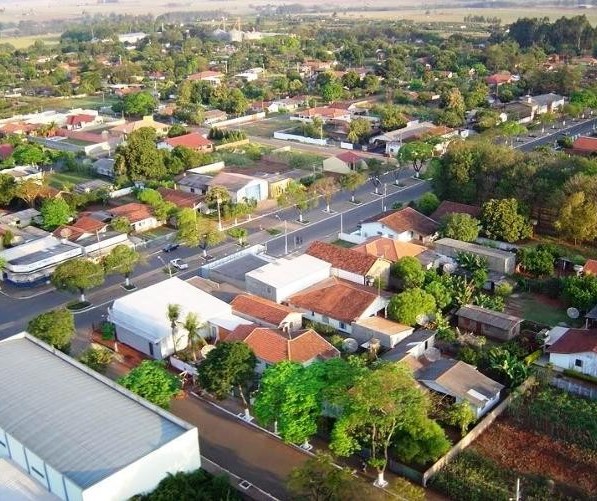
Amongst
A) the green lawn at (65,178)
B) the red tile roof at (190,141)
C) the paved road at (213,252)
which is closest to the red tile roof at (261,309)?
the paved road at (213,252)

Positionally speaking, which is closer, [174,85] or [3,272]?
[3,272]

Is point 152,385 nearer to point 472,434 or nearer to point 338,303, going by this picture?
point 338,303

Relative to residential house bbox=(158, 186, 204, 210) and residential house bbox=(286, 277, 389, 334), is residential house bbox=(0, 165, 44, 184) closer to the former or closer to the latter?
residential house bbox=(158, 186, 204, 210)

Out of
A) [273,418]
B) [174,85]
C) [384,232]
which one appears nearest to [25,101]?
[174,85]

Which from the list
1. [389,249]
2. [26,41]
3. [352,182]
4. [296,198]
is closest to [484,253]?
[389,249]

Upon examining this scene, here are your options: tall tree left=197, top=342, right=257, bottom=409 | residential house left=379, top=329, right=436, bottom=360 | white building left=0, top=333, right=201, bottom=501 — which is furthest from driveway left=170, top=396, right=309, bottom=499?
residential house left=379, top=329, right=436, bottom=360

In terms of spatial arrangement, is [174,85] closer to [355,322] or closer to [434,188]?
[434,188]

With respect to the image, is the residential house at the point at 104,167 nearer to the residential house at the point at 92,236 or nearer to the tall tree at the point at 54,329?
the residential house at the point at 92,236
